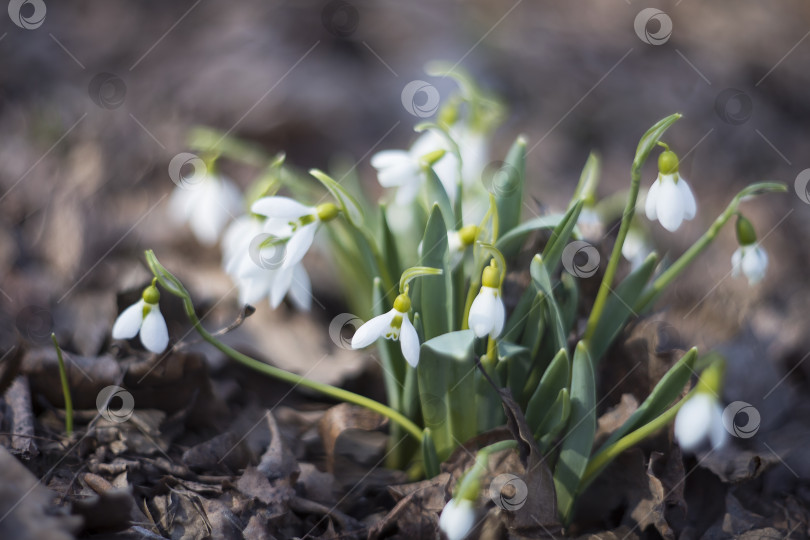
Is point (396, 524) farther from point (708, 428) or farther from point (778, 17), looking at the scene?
point (778, 17)

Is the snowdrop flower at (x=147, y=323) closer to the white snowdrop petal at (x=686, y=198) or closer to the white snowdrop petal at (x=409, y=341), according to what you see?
the white snowdrop petal at (x=409, y=341)

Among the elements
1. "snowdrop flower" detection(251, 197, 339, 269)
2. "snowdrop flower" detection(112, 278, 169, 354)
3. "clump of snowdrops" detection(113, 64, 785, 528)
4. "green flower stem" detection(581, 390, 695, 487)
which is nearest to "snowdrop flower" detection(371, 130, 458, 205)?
"clump of snowdrops" detection(113, 64, 785, 528)

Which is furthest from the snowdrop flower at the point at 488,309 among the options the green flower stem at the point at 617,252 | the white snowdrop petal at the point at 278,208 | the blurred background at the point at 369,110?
the blurred background at the point at 369,110

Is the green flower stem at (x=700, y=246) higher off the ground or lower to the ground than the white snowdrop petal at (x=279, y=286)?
higher

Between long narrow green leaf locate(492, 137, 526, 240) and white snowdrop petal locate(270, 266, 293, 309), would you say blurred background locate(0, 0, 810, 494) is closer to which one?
white snowdrop petal locate(270, 266, 293, 309)

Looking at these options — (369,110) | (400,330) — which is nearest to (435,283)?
(400,330)

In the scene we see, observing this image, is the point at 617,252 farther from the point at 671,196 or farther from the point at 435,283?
the point at 435,283
